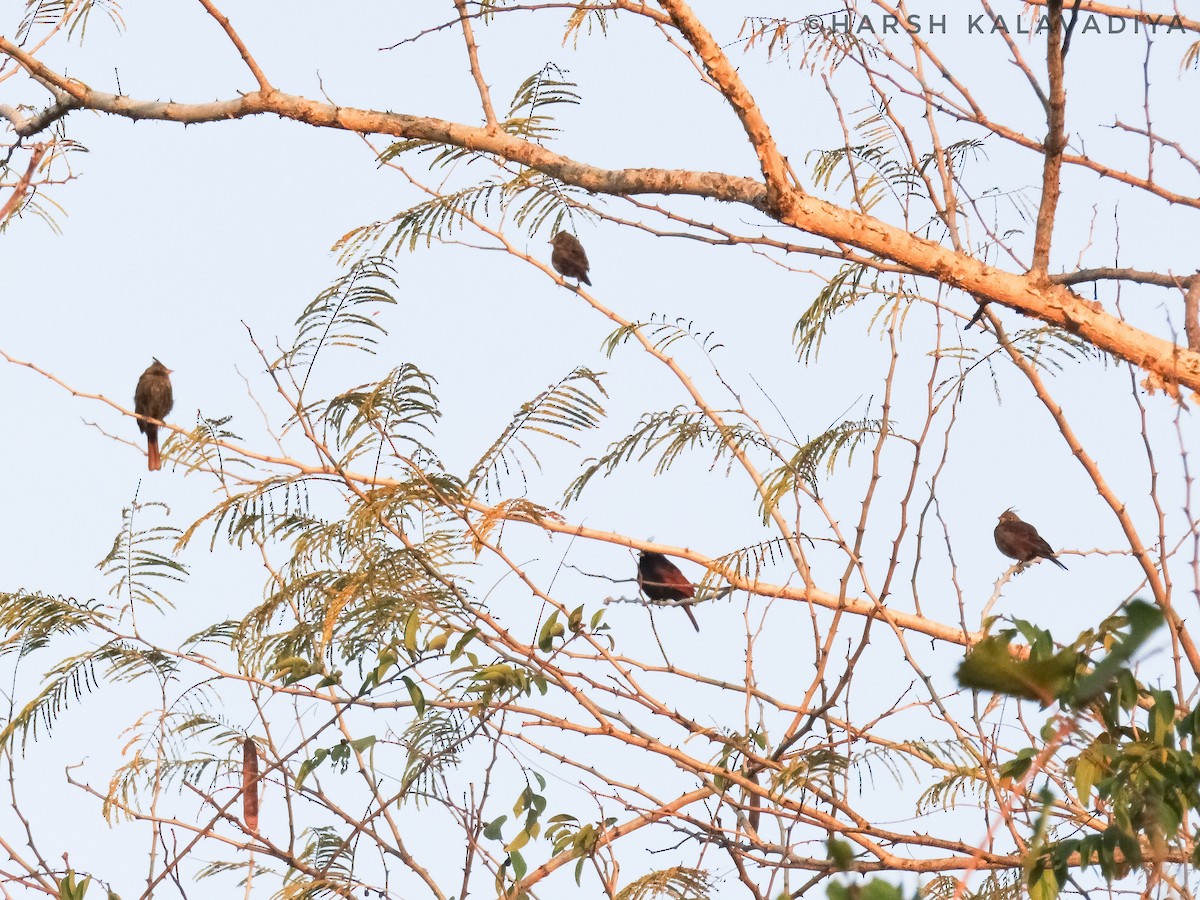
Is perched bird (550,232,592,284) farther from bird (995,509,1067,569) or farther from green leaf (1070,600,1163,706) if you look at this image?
green leaf (1070,600,1163,706)

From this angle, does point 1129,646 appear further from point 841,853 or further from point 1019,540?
point 1019,540

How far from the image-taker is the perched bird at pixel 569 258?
8.83 metres

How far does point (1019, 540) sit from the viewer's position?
7715mm

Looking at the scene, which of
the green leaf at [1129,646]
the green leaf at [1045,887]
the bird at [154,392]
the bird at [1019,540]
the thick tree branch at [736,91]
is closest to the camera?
the green leaf at [1129,646]

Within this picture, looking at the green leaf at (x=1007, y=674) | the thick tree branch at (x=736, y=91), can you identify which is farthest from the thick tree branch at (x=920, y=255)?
the green leaf at (x=1007, y=674)

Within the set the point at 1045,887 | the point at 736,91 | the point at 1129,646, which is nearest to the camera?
the point at 1129,646

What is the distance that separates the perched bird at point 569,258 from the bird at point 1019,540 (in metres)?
3.15

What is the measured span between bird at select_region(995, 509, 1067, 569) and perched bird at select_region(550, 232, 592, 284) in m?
3.15

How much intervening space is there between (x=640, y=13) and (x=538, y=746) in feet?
5.90

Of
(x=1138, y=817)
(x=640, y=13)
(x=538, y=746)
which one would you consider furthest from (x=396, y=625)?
(x=1138, y=817)

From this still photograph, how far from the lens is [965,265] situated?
→ 3.31 metres

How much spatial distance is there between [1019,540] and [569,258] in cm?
334

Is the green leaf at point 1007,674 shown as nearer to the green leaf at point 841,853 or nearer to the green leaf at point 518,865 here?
the green leaf at point 841,853

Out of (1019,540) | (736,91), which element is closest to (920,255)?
(736,91)
